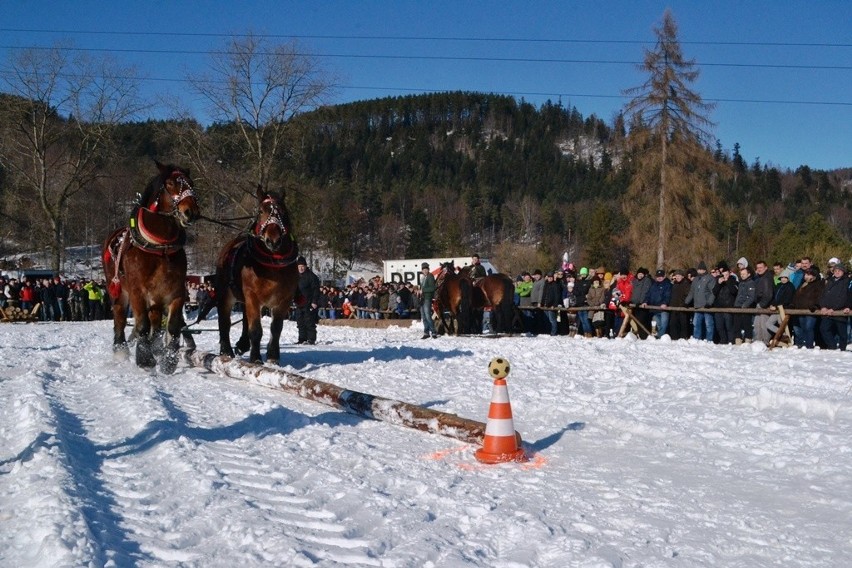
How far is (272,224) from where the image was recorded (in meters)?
10.4

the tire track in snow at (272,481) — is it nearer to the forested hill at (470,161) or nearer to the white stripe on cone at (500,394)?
the white stripe on cone at (500,394)

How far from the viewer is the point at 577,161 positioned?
174m

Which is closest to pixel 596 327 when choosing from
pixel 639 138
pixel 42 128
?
pixel 639 138

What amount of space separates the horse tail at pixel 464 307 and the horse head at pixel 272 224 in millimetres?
10111

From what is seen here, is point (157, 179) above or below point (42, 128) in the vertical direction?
below

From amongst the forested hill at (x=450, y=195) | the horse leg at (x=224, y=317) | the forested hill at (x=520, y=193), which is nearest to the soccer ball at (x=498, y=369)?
the horse leg at (x=224, y=317)

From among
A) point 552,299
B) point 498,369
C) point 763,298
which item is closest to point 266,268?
point 498,369

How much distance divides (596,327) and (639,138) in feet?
66.9

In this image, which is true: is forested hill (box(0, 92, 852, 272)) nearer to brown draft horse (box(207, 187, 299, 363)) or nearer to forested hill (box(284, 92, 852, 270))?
forested hill (box(284, 92, 852, 270))

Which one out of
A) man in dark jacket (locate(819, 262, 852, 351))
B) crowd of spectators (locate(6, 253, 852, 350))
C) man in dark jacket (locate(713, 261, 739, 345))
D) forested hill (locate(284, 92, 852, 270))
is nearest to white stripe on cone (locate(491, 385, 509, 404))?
crowd of spectators (locate(6, 253, 852, 350))

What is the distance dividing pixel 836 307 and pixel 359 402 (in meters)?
10.6

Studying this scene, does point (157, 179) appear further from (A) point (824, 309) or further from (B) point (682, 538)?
(A) point (824, 309)

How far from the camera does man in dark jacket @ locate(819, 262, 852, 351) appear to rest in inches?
547

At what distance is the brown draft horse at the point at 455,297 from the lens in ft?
67.2
